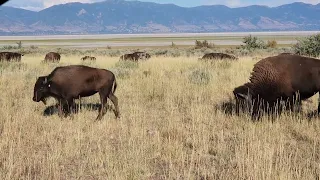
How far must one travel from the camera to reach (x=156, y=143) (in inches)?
250

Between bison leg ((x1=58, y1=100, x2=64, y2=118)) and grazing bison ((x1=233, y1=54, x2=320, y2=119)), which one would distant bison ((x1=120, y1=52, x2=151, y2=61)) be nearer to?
bison leg ((x1=58, y1=100, x2=64, y2=118))

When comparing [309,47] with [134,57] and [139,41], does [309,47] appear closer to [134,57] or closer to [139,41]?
[134,57]

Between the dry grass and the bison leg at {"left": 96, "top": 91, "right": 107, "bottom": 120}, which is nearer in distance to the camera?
the dry grass

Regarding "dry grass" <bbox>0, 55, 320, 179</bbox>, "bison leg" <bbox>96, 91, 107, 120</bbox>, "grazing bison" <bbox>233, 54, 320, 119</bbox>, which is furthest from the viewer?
"bison leg" <bbox>96, 91, 107, 120</bbox>

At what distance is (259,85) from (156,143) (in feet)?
10.4

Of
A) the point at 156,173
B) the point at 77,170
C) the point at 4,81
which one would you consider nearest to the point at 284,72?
the point at 156,173

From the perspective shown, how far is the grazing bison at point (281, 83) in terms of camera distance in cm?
806

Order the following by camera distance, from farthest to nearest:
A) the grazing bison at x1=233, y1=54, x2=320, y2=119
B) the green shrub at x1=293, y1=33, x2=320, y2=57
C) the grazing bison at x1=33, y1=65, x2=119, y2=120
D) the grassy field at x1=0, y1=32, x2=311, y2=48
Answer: the grassy field at x1=0, y1=32, x2=311, y2=48
the green shrub at x1=293, y1=33, x2=320, y2=57
the grazing bison at x1=33, y1=65, x2=119, y2=120
the grazing bison at x1=233, y1=54, x2=320, y2=119

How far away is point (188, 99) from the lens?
1098 cm

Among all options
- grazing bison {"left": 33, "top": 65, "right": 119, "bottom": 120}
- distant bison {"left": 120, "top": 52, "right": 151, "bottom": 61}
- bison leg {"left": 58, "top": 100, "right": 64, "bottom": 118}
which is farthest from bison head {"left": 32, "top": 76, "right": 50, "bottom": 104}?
distant bison {"left": 120, "top": 52, "right": 151, "bottom": 61}

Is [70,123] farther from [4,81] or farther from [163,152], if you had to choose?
[4,81]

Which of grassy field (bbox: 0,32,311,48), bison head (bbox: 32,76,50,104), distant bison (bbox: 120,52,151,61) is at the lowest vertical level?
grassy field (bbox: 0,32,311,48)

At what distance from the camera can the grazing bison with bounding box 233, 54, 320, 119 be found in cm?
806

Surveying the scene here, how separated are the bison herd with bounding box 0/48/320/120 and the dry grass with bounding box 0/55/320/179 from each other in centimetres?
40
